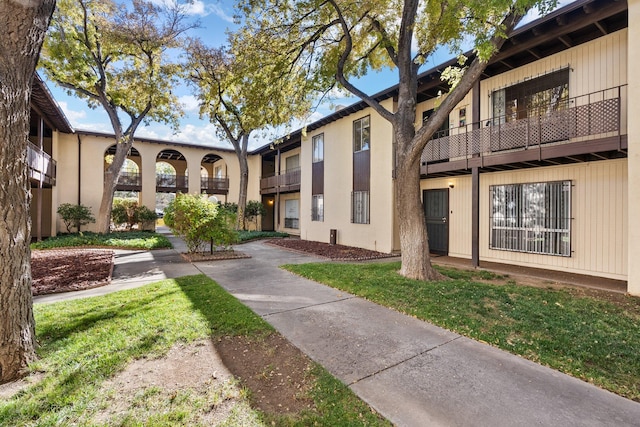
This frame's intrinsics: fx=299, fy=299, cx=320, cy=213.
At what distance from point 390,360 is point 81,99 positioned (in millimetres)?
20148

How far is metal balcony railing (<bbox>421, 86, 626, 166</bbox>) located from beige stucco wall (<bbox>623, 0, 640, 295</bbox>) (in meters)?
0.33

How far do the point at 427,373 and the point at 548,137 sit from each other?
7.21 metres

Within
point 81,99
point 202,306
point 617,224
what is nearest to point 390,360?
point 202,306

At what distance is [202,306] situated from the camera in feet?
16.8

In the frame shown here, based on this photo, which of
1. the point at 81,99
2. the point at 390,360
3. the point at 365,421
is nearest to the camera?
the point at 365,421

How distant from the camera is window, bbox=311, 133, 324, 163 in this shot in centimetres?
1591

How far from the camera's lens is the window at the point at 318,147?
627 inches

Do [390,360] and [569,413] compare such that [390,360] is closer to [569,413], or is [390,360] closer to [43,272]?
[569,413]

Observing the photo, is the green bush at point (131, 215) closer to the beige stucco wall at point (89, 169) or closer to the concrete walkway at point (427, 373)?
the beige stucco wall at point (89, 169)

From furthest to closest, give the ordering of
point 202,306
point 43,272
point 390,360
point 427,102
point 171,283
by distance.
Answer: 1. point 427,102
2. point 43,272
3. point 171,283
4. point 202,306
5. point 390,360

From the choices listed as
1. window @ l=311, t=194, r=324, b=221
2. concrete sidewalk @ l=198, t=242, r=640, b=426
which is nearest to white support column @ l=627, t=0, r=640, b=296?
concrete sidewalk @ l=198, t=242, r=640, b=426

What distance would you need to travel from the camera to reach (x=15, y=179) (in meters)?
3.00

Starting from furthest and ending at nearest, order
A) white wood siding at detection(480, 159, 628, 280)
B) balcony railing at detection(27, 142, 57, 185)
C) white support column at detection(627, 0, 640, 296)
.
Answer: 1. balcony railing at detection(27, 142, 57, 185)
2. white wood siding at detection(480, 159, 628, 280)
3. white support column at detection(627, 0, 640, 296)

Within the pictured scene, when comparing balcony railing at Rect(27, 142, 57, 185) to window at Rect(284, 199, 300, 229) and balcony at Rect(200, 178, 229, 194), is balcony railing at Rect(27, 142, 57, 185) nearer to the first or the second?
balcony at Rect(200, 178, 229, 194)
